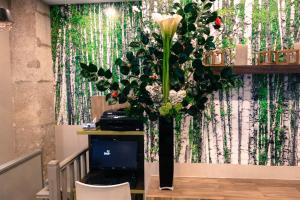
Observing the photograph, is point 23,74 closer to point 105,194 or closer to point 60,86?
point 60,86

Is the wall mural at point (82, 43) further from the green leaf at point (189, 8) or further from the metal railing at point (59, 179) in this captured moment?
the green leaf at point (189, 8)

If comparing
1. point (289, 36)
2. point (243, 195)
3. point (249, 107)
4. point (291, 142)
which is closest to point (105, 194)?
point (243, 195)

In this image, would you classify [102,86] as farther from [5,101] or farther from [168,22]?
[5,101]

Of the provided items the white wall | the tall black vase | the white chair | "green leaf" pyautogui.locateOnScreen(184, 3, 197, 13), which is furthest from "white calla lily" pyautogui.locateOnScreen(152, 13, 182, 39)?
the white wall

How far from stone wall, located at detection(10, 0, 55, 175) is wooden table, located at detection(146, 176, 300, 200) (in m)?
1.74

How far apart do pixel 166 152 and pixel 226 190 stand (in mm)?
541

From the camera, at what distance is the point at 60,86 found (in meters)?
3.70

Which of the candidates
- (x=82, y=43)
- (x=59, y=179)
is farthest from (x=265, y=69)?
(x=82, y=43)

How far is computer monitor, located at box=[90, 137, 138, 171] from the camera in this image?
3102 millimetres

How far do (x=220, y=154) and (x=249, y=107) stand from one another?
1.53ft

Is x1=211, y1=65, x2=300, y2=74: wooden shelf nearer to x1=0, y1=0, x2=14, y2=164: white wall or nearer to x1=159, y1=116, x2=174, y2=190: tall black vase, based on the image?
x1=159, y1=116, x2=174, y2=190: tall black vase

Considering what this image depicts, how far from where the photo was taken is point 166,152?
Result: 86.4 inches

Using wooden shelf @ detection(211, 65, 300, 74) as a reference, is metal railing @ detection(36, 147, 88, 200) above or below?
below

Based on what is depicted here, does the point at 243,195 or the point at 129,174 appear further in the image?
the point at 129,174
